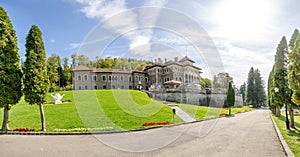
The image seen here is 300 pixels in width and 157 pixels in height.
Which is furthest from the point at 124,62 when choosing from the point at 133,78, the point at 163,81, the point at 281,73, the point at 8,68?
the point at 133,78

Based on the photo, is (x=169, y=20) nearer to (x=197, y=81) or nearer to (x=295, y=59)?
(x=295, y=59)

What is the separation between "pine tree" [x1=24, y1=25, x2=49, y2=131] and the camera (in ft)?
46.6

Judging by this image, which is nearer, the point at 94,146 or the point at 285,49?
the point at 94,146

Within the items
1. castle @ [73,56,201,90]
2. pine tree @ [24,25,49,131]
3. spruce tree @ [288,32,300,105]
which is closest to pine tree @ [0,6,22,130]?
pine tree @ [24,25,49,131]

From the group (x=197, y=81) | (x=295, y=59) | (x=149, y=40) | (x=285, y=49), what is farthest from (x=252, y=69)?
(x=149, y=40)

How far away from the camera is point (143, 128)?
14234mm

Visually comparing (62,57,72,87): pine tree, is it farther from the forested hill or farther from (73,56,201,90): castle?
the forested hill

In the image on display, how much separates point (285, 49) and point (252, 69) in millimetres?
61561

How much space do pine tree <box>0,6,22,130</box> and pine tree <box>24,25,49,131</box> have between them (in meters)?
0.83

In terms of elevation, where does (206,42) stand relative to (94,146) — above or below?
above

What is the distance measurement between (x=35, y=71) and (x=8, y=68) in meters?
1.84

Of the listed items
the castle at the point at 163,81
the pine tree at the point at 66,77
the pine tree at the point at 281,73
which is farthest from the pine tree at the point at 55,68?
the pine tree at the point at 281,73

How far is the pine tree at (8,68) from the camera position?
1402 centimetres

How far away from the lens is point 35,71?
47.0 ft
